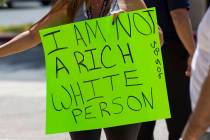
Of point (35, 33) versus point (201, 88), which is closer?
point (201, 88)

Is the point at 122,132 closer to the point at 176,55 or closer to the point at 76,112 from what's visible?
the point at 76,112

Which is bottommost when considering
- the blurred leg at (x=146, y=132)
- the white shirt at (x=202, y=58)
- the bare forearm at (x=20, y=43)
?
the blurred leg at (x=146, y=132)

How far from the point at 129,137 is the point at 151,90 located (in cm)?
31

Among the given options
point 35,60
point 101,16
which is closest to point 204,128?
point 101,16

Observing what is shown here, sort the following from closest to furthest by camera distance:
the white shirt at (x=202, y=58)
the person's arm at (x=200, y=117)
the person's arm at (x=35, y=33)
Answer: the person's arm at (x=200, y=117) → the white shirt at (x=202, y=58) → the person's arm at (x=35, y=33)

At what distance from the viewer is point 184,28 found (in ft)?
13.0

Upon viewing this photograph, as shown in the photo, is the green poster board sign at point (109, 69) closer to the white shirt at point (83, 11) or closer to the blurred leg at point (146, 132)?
the white shirt at point (83, 11)

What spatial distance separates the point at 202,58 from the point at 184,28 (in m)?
1.51

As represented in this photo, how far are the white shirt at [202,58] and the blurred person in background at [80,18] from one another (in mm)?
894

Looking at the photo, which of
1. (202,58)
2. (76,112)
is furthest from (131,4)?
(202,58)

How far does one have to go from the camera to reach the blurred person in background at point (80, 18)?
3.38 meters

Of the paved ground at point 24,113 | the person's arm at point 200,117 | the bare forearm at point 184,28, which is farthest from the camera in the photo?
the paved ground at point 24,113

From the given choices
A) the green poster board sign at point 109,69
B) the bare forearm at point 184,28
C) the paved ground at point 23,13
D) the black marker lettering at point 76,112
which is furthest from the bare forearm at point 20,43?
the paved ground at point 23,13

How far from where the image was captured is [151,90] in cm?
328
